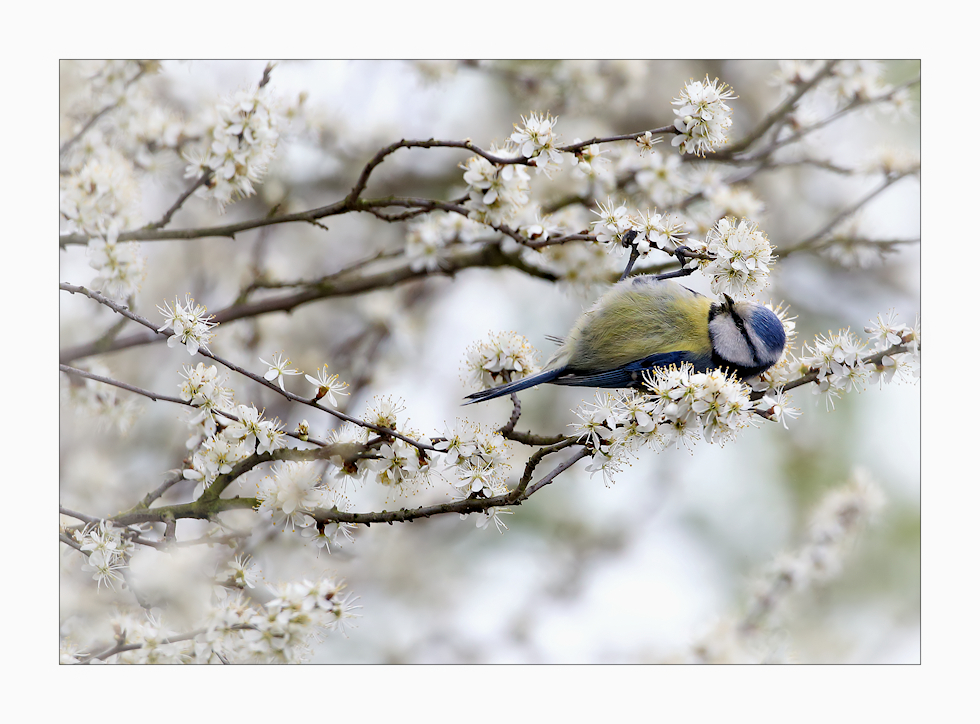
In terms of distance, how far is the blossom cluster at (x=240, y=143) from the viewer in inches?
58.3

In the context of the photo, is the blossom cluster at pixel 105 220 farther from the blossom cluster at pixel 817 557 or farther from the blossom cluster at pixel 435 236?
the blossom cluster at pixel 817 557

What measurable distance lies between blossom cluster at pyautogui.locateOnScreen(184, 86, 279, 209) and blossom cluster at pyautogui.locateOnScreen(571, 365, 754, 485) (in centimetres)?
84

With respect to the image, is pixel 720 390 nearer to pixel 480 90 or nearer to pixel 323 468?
pixel 323 468

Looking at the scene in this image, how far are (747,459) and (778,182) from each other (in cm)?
92

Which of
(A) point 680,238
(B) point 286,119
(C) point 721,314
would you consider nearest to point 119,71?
(B) point 286,119

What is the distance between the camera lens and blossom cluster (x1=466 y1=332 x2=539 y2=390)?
4.75ft

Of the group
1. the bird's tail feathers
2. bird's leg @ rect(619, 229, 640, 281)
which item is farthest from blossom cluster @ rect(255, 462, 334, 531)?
bird's leg @ rect(619, 229, 640, 281)

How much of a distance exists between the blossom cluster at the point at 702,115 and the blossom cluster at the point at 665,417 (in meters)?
0.40

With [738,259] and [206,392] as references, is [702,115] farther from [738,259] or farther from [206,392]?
[206,392]

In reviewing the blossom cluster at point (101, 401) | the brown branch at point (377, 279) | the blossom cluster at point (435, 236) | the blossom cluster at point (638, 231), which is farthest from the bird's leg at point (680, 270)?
the blossom cluster at point (101, 401)

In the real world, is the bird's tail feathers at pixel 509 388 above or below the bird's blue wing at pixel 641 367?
below

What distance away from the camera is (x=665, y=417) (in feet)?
3.76

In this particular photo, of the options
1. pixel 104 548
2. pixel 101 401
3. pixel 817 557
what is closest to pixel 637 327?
pixel 817 557

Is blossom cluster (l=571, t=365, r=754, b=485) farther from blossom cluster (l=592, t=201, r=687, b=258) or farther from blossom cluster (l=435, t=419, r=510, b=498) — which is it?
blossom cluster (l=592, t=201, r=687, b=258)
